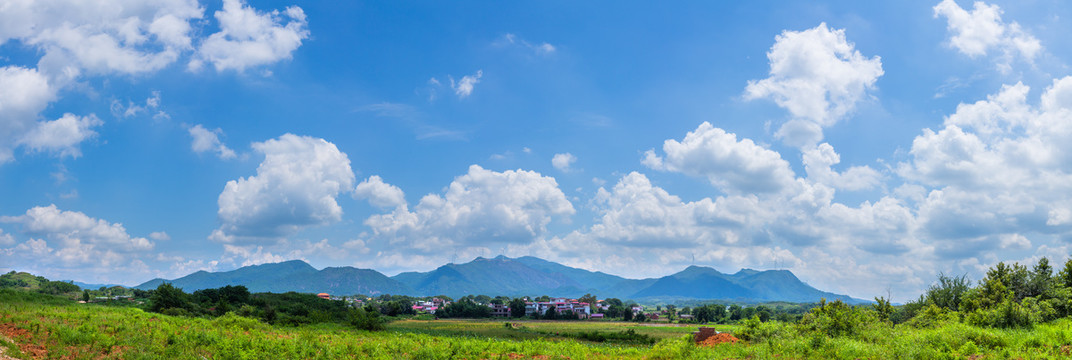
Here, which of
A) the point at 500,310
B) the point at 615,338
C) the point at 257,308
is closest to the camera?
the point at 257,308

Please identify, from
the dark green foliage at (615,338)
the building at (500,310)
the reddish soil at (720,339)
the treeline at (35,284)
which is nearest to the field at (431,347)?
the reddish soil at (720,339)

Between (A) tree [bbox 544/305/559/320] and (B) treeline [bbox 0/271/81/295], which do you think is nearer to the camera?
(B) treeline [bbox 0/271/81/295]

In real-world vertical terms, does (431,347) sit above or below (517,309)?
above

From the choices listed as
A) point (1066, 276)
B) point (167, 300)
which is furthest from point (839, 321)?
point (167, 300)

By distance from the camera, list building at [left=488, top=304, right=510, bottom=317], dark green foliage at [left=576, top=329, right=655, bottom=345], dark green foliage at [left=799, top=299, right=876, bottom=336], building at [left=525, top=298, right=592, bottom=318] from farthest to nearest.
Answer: building at [left=488, top=304, right=510, bottom=317]
building at [left=525, top=298, right=592, bottom=318]
dark green foliage at [left=576, top=329, right=655, bottom=345]
dark green foliage at [left=799, top=299, right=876, bottom=336]

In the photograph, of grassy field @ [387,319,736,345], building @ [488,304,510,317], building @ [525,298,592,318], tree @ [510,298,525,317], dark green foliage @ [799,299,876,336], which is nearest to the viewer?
dark green foliage @ [799,299,876,336]

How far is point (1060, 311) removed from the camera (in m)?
31.7

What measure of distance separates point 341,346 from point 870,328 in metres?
32.1

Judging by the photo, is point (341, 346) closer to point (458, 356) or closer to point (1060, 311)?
point (458, 356)

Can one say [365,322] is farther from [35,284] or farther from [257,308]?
[35,284]

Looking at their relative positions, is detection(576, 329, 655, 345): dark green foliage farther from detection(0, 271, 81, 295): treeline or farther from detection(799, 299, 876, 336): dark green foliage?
detection(0, 271, 81, 295): treeline

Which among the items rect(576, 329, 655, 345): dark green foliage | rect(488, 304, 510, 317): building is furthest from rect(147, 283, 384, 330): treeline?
rect(488, 304, 510, 317): building

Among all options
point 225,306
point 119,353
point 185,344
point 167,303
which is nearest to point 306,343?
point 185,344

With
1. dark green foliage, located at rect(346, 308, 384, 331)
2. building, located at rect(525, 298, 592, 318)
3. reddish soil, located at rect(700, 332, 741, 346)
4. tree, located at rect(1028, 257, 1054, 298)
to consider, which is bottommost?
building, located at rect(525, 298, 592, 318)
